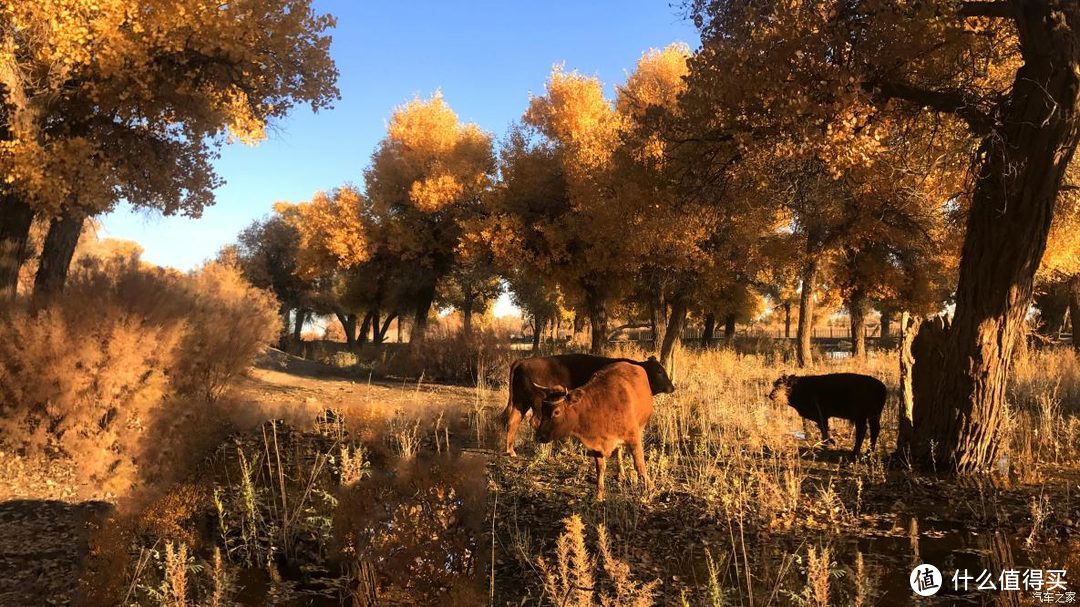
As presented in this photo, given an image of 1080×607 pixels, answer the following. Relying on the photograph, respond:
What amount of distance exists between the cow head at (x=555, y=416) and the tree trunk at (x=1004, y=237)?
447 centimetres

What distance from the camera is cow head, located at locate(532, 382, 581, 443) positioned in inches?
242

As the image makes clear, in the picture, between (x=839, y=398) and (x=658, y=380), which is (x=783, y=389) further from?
(x=658, y=380)

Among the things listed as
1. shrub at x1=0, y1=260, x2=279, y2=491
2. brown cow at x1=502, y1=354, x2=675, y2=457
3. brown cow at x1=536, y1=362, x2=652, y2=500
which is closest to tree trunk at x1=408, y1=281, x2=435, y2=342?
brown cow at x1=502, y1=354, x2=675, y2=457

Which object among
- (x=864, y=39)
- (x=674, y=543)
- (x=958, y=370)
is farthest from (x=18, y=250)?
(x=958, y=370)

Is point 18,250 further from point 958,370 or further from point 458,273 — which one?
point 458,273

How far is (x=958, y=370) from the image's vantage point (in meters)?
7.24

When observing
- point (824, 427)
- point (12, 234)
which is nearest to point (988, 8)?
point (824, 427)

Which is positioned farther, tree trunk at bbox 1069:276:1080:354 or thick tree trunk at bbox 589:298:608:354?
tree trunk at bbox 1069:276:1080:354

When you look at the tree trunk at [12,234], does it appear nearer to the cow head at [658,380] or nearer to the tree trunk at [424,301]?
the cow head at [658,380]

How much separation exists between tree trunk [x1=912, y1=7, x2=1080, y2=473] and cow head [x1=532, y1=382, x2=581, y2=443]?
447 cm

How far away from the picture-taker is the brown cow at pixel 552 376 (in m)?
8.90

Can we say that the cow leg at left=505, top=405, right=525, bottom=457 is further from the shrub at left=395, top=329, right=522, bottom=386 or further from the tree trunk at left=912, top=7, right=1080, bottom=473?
the shrub at left=395, top=329, right=522, bottom=386

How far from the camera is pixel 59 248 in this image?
1100 cm

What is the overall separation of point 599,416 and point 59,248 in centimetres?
1042
